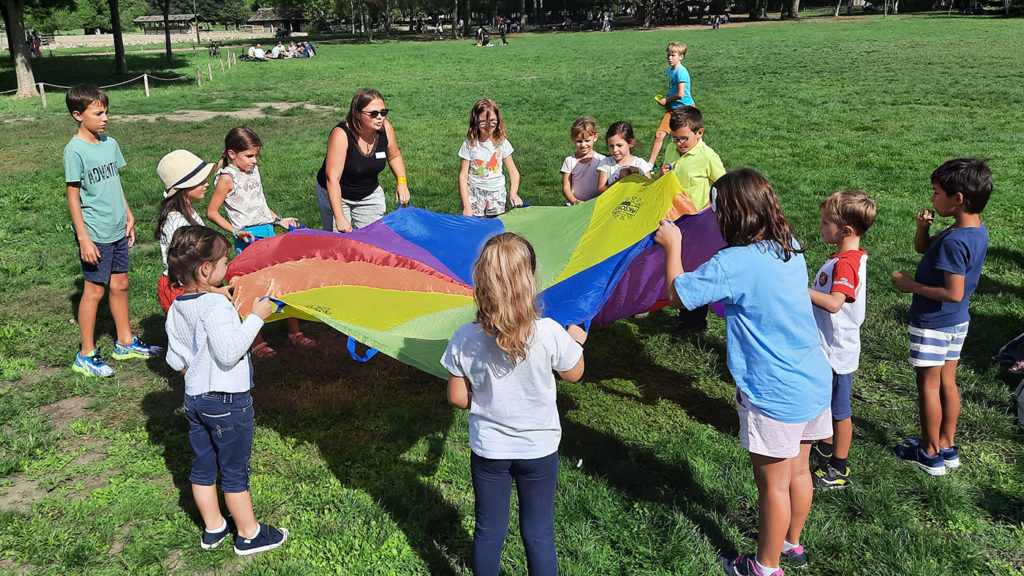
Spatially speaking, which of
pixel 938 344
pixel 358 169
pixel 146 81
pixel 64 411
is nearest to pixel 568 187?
pixel 358 169

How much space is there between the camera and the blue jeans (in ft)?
8.55

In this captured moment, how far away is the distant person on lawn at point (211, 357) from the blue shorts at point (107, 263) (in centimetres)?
231

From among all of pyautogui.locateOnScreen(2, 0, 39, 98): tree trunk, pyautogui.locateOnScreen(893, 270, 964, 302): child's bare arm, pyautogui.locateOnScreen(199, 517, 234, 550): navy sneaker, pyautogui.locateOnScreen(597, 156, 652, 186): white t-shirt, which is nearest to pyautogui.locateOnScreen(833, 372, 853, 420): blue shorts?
pyautogui.locateOnScreen(893, 270, 964, 302): child's bare arm

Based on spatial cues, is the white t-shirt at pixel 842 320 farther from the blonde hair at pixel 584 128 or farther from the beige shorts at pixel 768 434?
the blonde hair at pixel 584 128

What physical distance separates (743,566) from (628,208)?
2136 mm

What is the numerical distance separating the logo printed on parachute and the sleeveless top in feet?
5.85

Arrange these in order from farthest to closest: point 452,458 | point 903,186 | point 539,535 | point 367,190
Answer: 1. point 903,186
2. point 367,190
3. point 452,458
4. point 539,535

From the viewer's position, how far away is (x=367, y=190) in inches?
207

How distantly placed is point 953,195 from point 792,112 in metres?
13.1

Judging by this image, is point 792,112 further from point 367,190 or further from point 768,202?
point 768,202

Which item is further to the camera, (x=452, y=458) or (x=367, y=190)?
(x=367, y=190)

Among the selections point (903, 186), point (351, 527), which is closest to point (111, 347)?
point (351, 527)

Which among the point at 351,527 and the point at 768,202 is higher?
the point at 768,202

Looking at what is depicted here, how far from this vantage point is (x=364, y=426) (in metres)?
4.48
